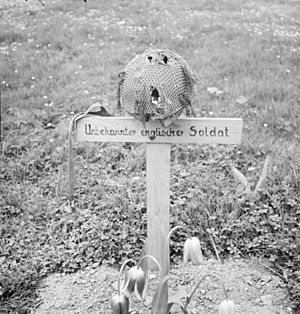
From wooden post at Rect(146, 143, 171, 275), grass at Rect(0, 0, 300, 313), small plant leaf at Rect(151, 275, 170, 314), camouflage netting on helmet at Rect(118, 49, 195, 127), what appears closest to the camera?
small plant leaf at Rect(151, 275, 170, 314)

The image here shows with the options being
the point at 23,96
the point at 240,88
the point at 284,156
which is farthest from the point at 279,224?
the point at 23,96

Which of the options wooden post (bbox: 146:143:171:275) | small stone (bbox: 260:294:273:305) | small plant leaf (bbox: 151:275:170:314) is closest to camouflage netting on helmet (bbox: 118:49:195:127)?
wooden post (bbox: 146:143:171:275)

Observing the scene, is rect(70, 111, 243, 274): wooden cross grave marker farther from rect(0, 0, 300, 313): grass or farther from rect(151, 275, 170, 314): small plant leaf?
rect(0, 0, 300, 313): grass

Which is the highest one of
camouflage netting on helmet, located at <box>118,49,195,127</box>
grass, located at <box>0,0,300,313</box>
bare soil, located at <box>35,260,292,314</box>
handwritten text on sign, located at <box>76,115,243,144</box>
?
camouflage netting on helmet, located at <box>118,49,195,127</box>

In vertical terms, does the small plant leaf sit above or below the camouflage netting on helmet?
below

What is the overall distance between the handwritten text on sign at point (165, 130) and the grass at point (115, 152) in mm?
788

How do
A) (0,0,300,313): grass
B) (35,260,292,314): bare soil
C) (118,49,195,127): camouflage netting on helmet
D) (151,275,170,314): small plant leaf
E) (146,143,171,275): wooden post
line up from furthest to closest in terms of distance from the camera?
1. (0,0,300,313): grass
2. (35,260,292,314): bare soil
3. (146,143,171,275): wooden post
4. (118,49,195,127): camouflage netting on helmet
5. (151,275,170,314): small plant leaf

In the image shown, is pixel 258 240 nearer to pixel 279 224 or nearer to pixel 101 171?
pixel 279 224

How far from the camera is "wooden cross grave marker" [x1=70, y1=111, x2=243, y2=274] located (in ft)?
5.96

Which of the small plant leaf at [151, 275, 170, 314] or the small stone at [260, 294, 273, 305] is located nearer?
the small plant leaf at [151, 275, 170, 314]

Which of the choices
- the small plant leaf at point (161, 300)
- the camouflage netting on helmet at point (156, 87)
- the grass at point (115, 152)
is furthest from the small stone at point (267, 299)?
the camouflage netting on helmet at point (156, 87)

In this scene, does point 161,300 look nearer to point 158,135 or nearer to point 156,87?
point 158,135

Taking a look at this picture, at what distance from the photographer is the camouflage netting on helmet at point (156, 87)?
1.72 meters

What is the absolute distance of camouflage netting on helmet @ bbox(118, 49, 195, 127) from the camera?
1.72m
